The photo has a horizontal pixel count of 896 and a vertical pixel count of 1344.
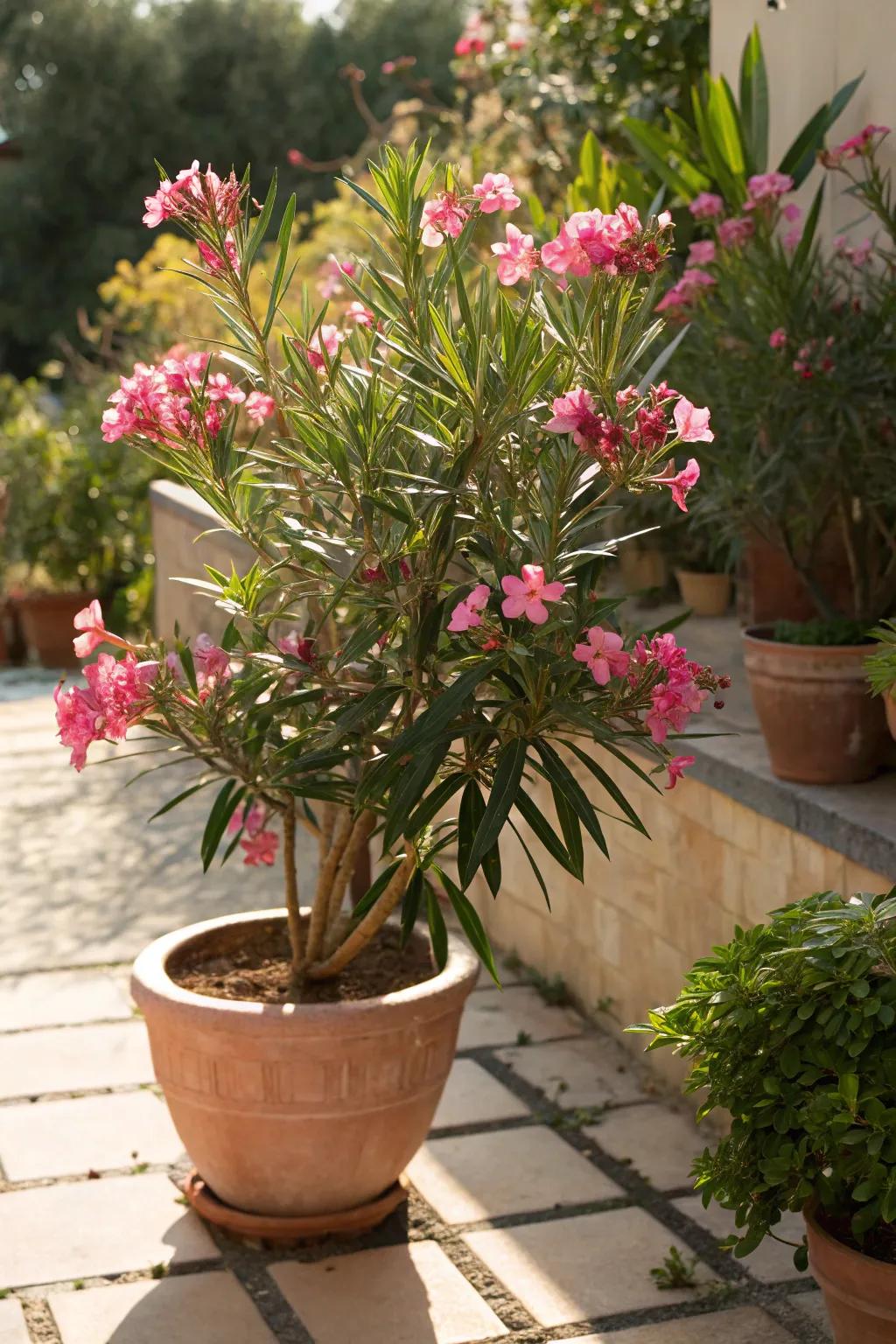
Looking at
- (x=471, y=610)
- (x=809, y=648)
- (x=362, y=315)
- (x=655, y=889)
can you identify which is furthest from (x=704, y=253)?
(x=471, y=610)

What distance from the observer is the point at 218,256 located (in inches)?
97.5

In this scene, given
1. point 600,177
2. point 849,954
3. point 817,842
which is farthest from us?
point 600,177

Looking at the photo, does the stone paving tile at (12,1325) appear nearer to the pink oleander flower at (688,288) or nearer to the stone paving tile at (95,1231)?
the stone paving tile at (95,1231)

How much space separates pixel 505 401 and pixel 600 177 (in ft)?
9.12

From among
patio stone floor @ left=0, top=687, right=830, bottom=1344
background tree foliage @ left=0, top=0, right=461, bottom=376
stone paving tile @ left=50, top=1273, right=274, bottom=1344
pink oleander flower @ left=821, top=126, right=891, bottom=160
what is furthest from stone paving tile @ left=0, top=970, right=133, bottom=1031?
background tree foliage @ left=0, top=0, right=461, bottom=376

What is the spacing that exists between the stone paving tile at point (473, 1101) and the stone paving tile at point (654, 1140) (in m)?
0.20

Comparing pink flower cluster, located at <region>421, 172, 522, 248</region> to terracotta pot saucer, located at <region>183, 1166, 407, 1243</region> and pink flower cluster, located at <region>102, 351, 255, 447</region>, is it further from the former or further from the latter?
terracotta pot saucer, located at <region>183, 1166, 407, 1243</region>

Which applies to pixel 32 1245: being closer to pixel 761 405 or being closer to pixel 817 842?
pixel 817 842

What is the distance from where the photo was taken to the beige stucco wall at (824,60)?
407cm

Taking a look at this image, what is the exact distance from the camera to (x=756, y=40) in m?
4.43

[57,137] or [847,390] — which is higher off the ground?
[57,137]

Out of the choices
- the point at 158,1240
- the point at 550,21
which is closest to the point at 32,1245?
the point at 158,1240

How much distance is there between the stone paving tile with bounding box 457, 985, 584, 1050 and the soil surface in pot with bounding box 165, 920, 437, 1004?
0.72 m

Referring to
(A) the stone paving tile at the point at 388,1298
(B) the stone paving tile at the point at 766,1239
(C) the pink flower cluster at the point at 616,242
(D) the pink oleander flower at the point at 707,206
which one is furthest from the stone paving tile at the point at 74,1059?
(D) the pink oleander flower at the point at 707,206
